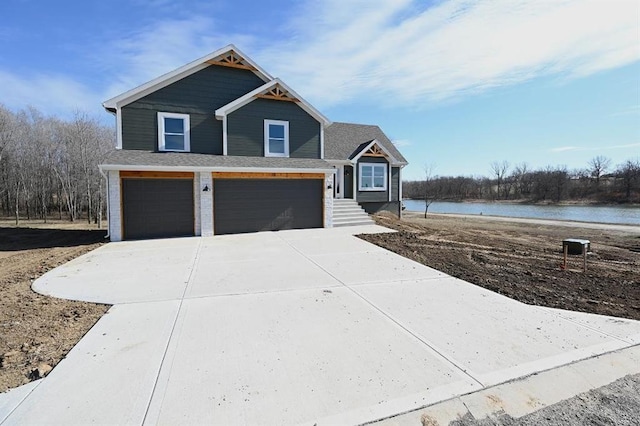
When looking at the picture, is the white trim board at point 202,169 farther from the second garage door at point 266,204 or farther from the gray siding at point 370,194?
the gray siding at point 370,194

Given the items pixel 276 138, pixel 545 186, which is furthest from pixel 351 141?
pixel 545 186

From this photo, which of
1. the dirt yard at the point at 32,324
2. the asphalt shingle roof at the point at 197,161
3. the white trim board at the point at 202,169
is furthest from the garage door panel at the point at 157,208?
the dirt yard at the point at 32,324

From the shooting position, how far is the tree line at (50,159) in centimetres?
2242

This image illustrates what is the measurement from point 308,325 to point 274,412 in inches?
61.5

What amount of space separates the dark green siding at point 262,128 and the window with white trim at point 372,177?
13.2ft

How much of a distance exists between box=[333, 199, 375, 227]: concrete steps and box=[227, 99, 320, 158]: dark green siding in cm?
271

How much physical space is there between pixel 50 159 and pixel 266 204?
23.8 meters

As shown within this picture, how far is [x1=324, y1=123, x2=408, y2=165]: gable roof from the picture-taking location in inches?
670

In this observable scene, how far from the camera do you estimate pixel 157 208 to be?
1050 centimetres

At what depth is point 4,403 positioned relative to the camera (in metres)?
2.39

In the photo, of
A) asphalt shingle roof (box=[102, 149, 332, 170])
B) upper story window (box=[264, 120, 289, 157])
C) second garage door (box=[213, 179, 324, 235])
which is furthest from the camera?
upper story window (box=[264, 120, 289, 157])

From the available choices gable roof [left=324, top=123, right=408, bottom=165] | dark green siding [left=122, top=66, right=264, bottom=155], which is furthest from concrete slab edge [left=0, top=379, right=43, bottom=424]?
gable roof [left=324, top=123, right=408, bottom=165]

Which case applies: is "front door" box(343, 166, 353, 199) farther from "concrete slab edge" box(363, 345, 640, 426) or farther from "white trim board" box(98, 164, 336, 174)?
"concrete slab edge" box(363, 345, 640, 426)

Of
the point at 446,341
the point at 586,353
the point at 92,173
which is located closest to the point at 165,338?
the point at 446,341
